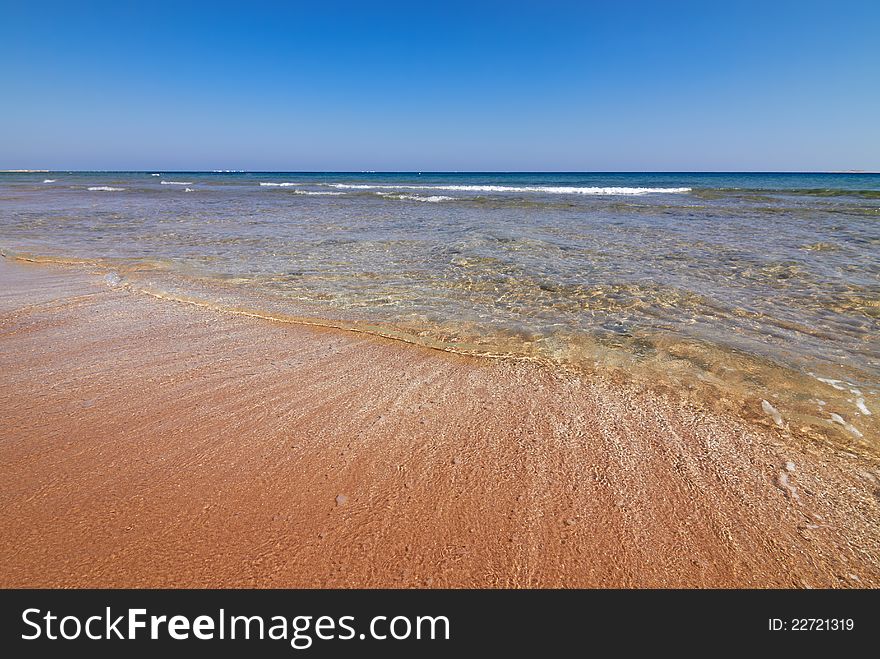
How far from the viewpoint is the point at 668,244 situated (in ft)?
29.4

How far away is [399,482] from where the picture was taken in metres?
2.08

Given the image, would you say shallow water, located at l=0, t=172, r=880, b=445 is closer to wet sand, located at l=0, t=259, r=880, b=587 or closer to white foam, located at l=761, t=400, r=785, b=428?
white foam, located at l=761, t=400, r=785, b=428

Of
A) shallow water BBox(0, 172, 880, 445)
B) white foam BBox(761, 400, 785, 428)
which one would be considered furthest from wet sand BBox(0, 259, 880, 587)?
shallow water BBox(0, 172, 880, 445)

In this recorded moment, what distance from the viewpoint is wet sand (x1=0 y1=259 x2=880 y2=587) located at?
1624 mm

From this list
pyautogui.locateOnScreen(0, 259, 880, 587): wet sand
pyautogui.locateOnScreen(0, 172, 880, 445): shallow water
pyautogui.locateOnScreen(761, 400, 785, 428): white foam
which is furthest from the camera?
pyautogui.locateOnScreen(0, 172, 880, 445): shallow water

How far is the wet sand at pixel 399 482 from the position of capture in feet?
5.33

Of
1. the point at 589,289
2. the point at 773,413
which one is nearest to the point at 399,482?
the point at 773,413

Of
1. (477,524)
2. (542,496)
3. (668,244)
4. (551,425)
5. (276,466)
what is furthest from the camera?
(668,244)

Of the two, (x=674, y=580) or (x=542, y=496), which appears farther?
(x=542, y=496)

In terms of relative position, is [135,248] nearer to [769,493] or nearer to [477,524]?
[477,524]

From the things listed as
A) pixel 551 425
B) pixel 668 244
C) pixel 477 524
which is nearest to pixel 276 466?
pixel 477 524

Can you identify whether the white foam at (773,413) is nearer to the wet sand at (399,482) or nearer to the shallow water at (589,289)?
the shallow water at (589,289)

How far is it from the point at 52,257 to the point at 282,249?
3594mm

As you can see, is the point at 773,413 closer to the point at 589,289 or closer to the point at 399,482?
the point at 399,482
